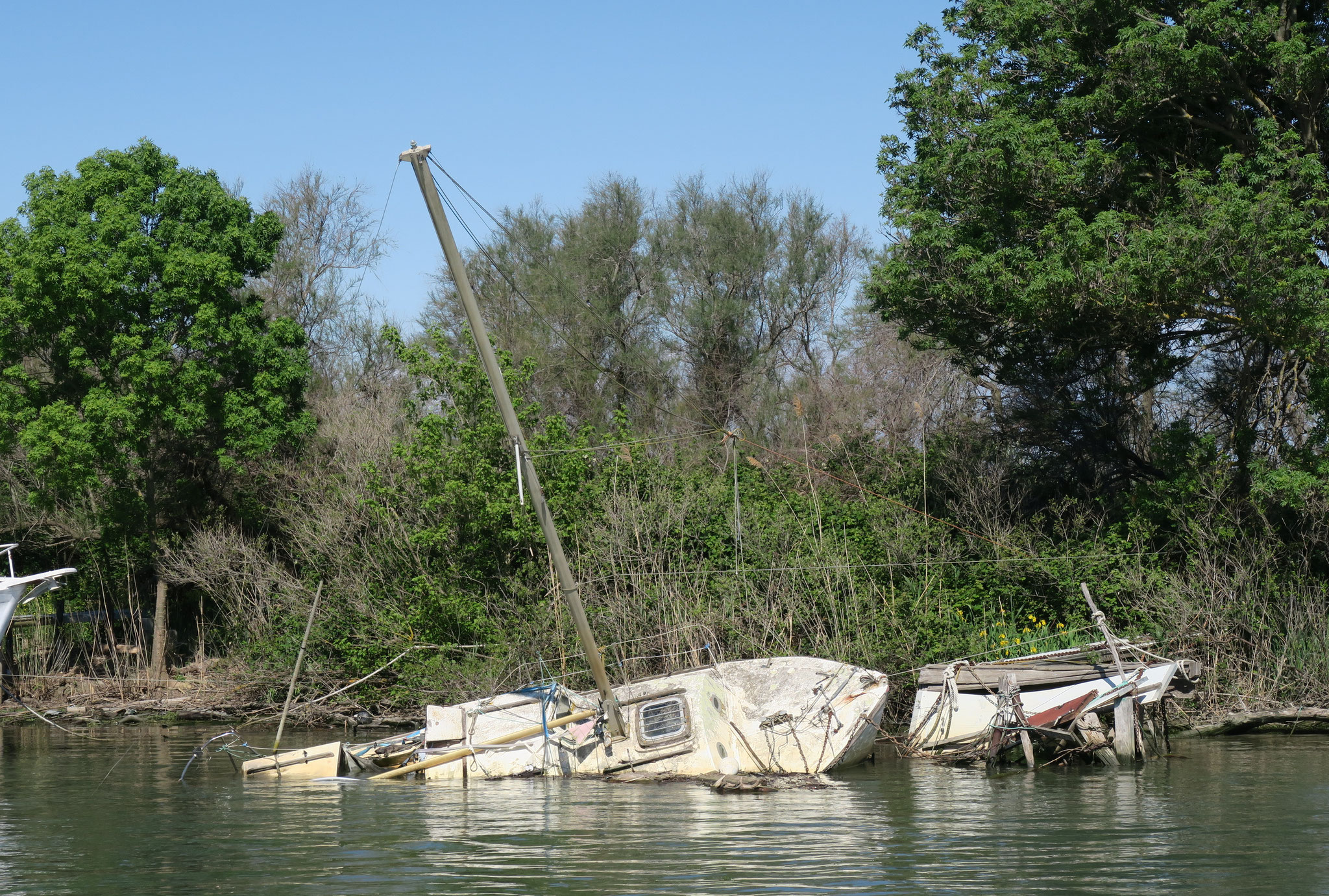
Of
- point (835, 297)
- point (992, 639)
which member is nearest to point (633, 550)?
point (992, 639)

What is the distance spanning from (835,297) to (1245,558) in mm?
24559

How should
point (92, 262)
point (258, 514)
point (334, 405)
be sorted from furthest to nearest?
point (334, 405) < point (258, 514) < point (92, 262)

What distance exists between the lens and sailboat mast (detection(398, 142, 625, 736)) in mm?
19297

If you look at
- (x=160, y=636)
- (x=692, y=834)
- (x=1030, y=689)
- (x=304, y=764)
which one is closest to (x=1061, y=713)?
(x=1030, y=689)

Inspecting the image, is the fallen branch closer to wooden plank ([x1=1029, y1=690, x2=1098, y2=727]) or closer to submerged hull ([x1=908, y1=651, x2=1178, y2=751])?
submerged hull ([x1=908, y1=651, x2=1178, y2=751])

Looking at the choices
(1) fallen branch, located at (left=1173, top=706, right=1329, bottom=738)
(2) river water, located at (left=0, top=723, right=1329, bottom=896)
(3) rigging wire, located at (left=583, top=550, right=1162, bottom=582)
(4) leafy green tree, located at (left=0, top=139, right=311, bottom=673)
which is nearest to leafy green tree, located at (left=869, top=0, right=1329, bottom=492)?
(3) rigging wire, located at (left=583, top=550, right=1162, bottom=582)

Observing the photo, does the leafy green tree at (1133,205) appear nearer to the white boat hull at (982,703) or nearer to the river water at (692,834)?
the white boat hull at (982,703)

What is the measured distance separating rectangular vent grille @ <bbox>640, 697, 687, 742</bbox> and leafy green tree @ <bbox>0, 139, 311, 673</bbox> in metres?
16.8

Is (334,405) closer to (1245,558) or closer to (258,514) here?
(258,514)

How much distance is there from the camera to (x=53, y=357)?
1324 inches

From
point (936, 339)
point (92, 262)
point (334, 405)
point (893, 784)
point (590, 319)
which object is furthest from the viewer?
point (590, 319)

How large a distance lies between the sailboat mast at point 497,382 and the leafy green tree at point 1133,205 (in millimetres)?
10217

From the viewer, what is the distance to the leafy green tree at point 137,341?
3228 centimetres

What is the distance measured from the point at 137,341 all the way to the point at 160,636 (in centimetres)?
763
